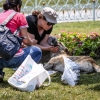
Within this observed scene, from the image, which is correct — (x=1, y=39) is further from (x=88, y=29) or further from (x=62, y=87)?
(x=88, y=29)

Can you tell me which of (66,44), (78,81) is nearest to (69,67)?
(78,81)

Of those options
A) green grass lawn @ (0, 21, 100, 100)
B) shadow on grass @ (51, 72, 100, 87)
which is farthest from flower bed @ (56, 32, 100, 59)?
green grass lawn @ (0, 21, 100, 100)

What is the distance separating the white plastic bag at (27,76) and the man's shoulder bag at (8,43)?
23 centimetres

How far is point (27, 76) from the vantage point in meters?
6.05

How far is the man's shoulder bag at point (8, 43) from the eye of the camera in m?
5.87

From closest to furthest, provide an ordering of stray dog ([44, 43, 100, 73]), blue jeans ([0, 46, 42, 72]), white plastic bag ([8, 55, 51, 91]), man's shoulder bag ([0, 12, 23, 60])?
man's shoulder bag ([0, 12, 23, 60]) < white plastic bag ([8, 55, 51, 91]) < blue jeans ([0, 46, 42, 72]) < stray dog ([44, 43, 100, 73])

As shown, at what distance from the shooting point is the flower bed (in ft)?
28.8

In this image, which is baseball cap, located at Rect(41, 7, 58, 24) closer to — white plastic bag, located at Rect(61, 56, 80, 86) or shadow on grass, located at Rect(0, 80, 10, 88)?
white plastic bag, located at Rect(61, 56, 80, 86)

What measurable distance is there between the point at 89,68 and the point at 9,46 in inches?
79.5

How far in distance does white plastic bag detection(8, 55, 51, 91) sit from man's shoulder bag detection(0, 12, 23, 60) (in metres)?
0.23

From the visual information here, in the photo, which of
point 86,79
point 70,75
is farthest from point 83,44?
point 70,75

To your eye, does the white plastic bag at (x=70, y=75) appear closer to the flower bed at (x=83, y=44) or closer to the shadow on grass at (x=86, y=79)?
the shadow on grass at (x=86, y=79)

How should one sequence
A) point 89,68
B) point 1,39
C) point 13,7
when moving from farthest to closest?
point 89,68 < point 13,7 < point 1,39

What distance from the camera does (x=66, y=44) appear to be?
29.5ft
